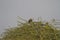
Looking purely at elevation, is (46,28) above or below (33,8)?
below

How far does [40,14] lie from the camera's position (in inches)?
70.6

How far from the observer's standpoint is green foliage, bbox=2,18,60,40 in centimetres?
117

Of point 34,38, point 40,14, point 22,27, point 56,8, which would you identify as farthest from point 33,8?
point 34,38

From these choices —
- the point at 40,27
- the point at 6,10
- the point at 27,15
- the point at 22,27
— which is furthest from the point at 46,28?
the point at 6,10

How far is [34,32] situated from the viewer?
3.90 ft

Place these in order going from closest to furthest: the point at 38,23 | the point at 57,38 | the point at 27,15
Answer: the point at 57,38 < the point at 38,23 < the point at 27,15

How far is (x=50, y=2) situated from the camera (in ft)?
6.06

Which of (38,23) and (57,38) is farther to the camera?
Answer: (38,23)

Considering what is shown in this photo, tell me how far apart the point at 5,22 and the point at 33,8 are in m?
0.32

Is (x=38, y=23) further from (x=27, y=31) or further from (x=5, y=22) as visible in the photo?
(x=5, y=22)

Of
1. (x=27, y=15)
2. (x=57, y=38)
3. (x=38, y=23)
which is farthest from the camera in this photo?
(x=27, y=15)

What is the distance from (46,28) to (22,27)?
19 cm

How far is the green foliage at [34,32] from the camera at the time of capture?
1168 millimetres

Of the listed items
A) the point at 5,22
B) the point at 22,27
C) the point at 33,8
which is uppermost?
the point at 33,8
